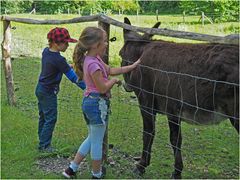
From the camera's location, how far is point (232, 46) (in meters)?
3.87

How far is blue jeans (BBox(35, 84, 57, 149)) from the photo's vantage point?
5449 millimetres

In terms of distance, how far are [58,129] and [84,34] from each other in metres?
2.72

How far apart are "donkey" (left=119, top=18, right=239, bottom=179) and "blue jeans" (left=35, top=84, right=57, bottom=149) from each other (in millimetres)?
1019

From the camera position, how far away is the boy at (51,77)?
5.19 m

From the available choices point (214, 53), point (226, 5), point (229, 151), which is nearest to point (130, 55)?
point (214, 53)

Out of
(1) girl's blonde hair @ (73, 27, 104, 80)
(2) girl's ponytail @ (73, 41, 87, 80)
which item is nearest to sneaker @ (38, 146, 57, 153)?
(2) girl's ponytail @ (73, 41, 87, 80)

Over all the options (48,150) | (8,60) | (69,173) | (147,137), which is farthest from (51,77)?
(8,60)

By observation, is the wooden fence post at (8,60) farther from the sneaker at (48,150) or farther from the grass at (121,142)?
the sneaker at (48,150)

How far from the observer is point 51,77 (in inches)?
211

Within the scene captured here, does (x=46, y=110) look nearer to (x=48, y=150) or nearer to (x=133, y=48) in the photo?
(x=48, y=150)

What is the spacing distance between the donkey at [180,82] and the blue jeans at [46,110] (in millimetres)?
1019

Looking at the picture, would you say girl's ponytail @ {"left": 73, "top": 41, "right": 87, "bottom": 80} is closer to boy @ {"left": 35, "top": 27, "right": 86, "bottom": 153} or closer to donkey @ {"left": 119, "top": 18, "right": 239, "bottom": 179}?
boy @ {"left": 35, "top": 27, "right": 86, "bottom": 153}

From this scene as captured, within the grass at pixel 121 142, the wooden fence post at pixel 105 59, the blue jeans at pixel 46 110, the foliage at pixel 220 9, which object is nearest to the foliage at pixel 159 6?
the foliage at pixel 220 9

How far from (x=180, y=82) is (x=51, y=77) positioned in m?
1.84
